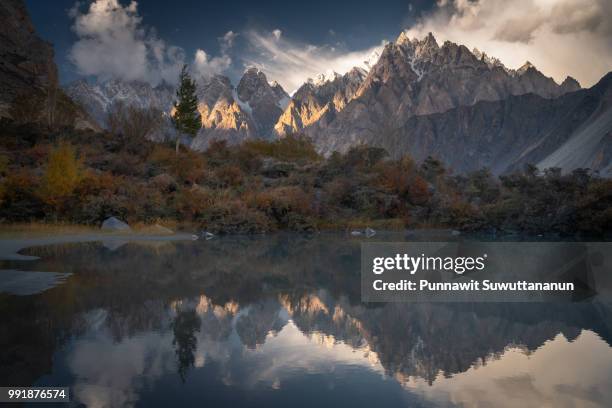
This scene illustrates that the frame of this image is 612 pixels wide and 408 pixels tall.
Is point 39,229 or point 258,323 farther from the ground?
point 39,229

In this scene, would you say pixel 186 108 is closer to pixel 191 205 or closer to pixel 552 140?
pixel 191 205

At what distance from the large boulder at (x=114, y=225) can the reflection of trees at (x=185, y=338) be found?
20.9 meters

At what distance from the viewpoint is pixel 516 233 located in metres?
34.3

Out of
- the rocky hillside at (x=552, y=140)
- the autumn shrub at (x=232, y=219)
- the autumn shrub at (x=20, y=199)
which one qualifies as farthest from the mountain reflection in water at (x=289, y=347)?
the rocky hillside at (x=552, y=140)

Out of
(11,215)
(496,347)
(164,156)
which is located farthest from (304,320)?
(164,156)

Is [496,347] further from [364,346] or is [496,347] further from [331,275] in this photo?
[331,275]

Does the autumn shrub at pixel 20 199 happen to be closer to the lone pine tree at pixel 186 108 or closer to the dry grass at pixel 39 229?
the dry grass at pixel 39 229

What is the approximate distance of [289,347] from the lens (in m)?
7.45

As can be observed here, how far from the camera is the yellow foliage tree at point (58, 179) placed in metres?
28.6

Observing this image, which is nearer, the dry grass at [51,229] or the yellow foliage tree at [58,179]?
the dry grass at [51,229]

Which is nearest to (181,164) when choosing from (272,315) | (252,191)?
(252,191)

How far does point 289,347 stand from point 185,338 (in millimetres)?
1766

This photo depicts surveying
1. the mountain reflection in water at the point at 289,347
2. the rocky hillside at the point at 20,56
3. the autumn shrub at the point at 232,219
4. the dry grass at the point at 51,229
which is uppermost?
the rocky hillside at the point at 20,56

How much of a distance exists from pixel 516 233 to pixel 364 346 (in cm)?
3060
